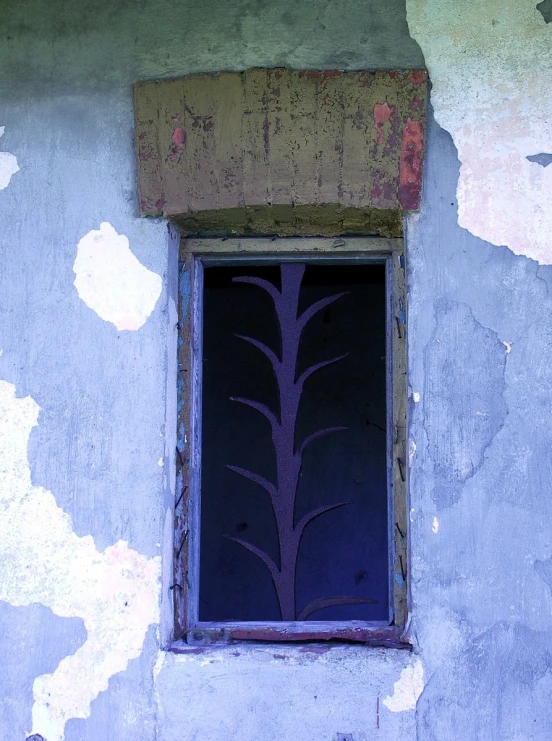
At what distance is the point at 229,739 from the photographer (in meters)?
2.23

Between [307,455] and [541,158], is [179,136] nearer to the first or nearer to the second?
[541,158]

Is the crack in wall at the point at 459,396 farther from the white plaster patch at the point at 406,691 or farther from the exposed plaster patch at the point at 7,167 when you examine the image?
the exposed plaster patch at the point at 7,167

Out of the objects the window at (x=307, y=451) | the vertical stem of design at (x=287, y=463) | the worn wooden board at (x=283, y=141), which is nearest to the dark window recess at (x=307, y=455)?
the window at (x=307, y=451)

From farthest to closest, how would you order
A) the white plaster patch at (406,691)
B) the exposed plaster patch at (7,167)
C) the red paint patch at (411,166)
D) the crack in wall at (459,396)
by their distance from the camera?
1. the exposed plaster patch at (7,167)
2. the red paint patch at (411,166)
3. the crack in wall at (459,396)
4. the white plaster patch at (406,691)

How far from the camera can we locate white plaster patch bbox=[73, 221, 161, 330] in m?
2.45

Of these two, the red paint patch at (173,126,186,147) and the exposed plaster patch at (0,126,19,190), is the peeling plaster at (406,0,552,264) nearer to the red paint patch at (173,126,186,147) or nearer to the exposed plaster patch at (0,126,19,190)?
the red paint patch at (173,126,186,147)

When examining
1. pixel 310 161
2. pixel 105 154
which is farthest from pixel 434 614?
pixel 105 154

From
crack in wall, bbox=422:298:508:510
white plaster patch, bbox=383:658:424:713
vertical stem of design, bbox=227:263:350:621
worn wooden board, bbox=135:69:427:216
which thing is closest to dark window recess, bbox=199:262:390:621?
vertical stem of design, bbox=227:263:350:621

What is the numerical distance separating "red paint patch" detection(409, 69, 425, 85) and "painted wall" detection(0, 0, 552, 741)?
39 millimetres

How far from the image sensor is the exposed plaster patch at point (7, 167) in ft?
8.36

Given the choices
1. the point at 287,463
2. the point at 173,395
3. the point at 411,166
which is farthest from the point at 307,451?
the point at 411,166

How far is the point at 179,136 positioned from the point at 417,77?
2.27 ft

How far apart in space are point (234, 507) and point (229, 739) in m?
2.05

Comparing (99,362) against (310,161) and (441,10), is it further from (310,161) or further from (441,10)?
(441,10)
